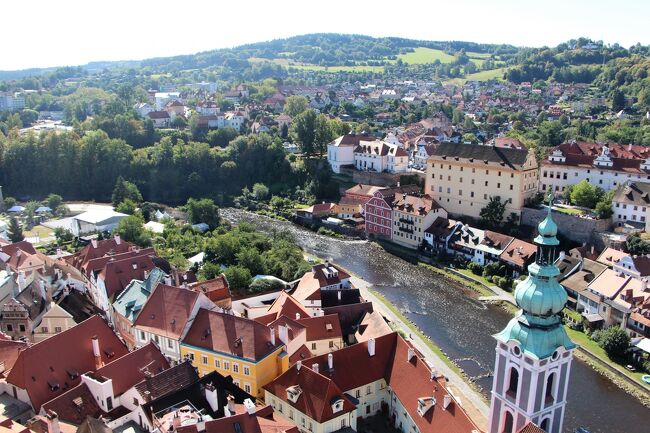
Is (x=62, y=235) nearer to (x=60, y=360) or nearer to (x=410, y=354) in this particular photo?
(x=60, y=360)

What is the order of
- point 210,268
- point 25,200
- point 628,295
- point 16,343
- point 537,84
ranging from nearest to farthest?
point 16,343, point 628,295, point 210,268, point 25,200, point 537,84

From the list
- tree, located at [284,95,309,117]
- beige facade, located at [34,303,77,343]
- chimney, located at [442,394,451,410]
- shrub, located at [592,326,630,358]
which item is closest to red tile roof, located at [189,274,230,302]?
beige facade, located at [34,303,77,343]

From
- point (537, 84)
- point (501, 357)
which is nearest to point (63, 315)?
point (501, 357)

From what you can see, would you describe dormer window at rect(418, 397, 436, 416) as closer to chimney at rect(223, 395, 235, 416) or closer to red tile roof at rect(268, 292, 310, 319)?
chimney at rect(223, 395, 235, 416)

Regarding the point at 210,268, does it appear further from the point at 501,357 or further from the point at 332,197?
the point at 332,197

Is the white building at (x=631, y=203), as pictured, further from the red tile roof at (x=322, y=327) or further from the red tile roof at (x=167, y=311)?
the red tile roof at (x=167, y=311)

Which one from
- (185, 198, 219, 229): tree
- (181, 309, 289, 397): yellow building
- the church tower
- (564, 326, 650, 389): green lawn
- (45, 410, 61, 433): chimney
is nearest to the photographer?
the church tower

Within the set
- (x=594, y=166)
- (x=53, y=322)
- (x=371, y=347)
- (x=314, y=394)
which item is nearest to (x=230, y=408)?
(x=314, y=394)
